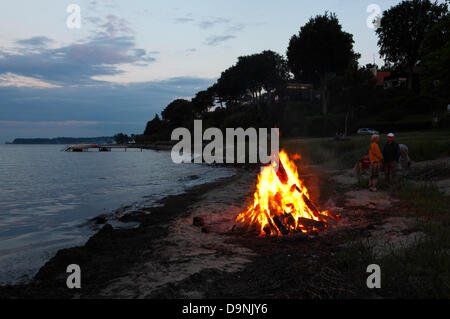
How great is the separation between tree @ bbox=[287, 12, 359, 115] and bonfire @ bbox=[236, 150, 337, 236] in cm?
4883

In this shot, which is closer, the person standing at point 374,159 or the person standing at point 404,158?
the person standing at point 374,159

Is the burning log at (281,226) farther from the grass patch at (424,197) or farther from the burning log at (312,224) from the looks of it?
the grass patch at (424,197)

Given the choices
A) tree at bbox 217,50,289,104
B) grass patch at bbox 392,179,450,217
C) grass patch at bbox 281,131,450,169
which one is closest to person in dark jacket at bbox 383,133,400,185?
grass patch at bbox 392,179,450,217

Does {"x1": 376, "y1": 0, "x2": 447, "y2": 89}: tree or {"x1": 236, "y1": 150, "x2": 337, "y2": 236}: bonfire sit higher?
{"x1": 376, "y1": 0, "x2": 447, "y2": 89}: tree

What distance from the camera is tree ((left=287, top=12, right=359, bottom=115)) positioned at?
55.7 m

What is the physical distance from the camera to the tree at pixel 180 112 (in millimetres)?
127938

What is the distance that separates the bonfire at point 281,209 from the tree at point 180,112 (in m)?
113

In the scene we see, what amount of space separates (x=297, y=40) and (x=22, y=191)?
164 ft

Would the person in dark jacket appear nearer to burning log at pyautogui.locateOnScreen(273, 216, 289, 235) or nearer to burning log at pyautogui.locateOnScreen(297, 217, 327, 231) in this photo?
burning log at pyautogui.locateOnScreen(297, 217, 327, 231)

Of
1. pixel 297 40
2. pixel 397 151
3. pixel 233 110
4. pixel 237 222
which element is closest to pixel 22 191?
pixel 237 222

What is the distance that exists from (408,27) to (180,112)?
287 feet

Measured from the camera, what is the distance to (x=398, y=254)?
6379 mm

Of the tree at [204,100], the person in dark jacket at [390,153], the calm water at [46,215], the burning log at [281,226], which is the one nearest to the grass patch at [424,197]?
the person in dark jacket at [390,153]

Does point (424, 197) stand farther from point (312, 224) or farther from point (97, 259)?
point (97, 259)
